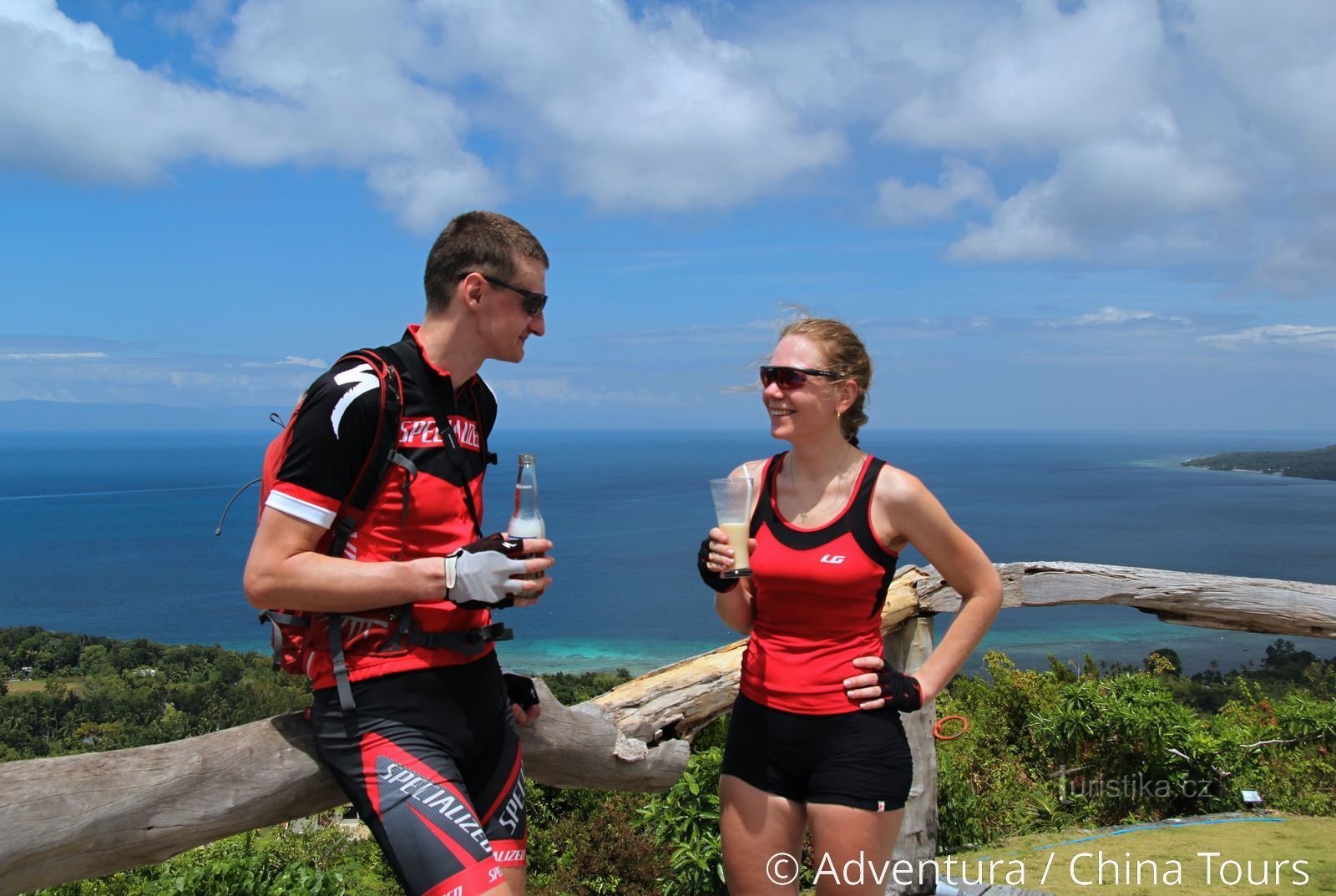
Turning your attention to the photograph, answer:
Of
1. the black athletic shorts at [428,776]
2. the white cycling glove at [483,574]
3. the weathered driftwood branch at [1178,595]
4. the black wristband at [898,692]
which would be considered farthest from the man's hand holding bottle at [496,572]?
the weathered driftwood branch at [1178,595]

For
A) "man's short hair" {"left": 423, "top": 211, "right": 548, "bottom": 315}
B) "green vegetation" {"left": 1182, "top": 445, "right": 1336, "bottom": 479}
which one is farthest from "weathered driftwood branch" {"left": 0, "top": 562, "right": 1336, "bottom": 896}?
"green vegetation" {"left": 1182, "top": 445, "right": 1336, "bottom": 479}

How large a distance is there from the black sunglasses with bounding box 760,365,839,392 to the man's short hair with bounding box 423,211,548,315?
2.86 feet

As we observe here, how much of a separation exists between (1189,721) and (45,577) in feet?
303

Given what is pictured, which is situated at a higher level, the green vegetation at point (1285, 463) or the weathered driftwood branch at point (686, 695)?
the green vegetation at point (1285, 463)

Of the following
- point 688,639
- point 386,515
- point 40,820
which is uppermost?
point 386,515

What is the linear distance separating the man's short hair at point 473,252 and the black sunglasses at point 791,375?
2.86 ft

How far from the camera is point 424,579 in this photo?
7.77ft

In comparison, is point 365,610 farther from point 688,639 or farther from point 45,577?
point 45,577

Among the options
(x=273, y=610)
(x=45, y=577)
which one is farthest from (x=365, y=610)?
(x=45, y=577)

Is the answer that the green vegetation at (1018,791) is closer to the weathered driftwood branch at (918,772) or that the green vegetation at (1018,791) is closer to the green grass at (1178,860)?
the green grass at (1178,860)

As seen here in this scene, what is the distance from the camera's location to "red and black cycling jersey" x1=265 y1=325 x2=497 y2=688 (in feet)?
7.49

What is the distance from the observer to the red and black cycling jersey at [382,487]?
2.28 metres

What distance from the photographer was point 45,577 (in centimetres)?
8081

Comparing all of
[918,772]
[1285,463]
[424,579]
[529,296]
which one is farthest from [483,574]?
[1285,463]
